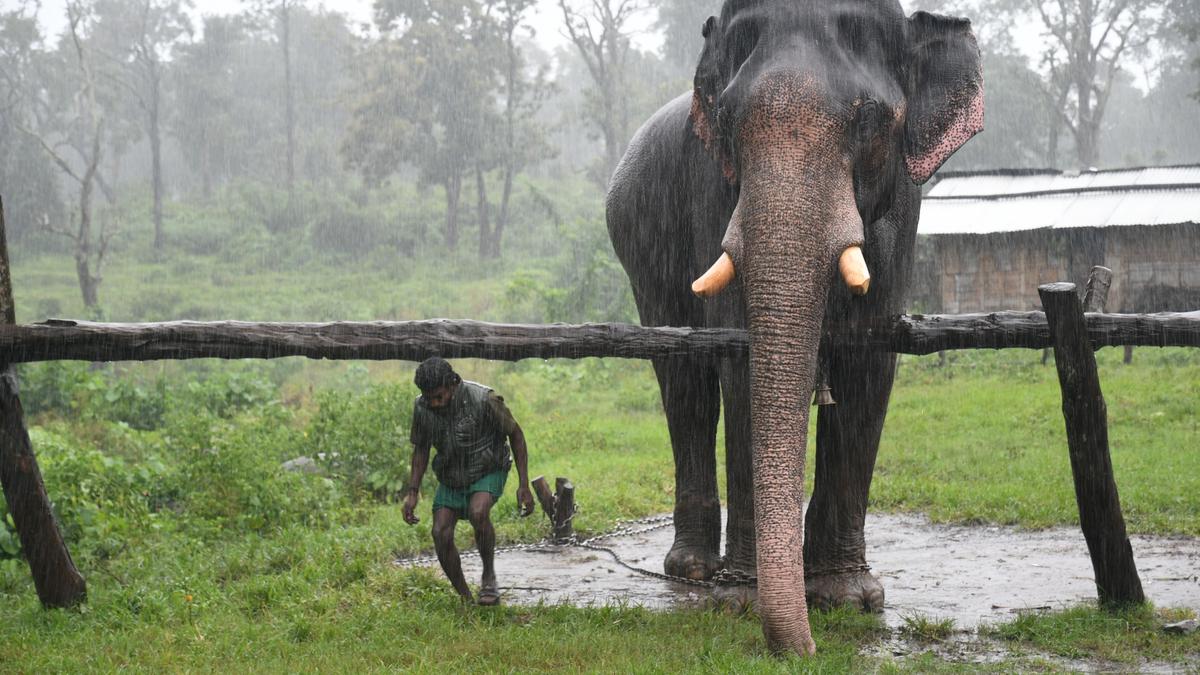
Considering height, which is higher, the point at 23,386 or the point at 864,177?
the point at 864,177

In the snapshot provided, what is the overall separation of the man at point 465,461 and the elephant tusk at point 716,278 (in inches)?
60.6

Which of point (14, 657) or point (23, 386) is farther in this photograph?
point (23, 386)

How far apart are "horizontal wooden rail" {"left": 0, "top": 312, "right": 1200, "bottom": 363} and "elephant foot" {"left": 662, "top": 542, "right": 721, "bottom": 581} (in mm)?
1773

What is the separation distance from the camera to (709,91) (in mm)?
6336

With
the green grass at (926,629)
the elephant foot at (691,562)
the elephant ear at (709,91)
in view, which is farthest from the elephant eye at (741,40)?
the elephant foot at (691,562)

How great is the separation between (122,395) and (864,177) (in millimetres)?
11996

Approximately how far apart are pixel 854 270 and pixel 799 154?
0.59 m

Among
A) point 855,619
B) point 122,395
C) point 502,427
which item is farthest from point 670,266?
point 122,395

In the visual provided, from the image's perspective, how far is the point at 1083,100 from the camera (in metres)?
34.1

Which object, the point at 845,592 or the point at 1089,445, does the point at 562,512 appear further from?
the point at 1089,445

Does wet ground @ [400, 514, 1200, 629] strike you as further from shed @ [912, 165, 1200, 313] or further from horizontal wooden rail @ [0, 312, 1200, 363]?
shed @ [912, 165, 1200, 313]

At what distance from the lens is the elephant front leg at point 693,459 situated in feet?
25.0

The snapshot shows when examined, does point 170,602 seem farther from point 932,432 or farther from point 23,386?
point 23,386

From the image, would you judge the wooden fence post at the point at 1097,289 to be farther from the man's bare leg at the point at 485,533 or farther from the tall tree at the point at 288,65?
the tall tree at the point at 288,65
